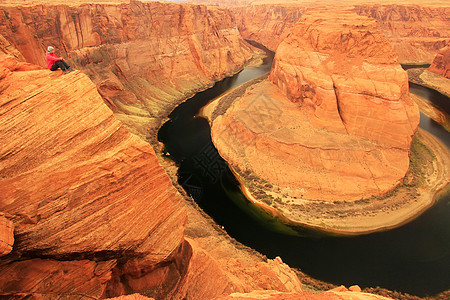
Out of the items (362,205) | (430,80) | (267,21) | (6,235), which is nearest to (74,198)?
(6,235)

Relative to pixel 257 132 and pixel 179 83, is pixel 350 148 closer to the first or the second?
pixel 257 132

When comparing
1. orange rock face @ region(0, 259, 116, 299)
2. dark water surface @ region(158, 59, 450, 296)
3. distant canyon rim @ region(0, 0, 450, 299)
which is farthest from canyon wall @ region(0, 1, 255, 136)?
orange rock face @ region(0, 259, 116, 299)

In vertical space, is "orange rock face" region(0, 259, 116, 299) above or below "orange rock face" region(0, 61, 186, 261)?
below

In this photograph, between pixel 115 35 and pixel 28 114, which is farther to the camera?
pixel 115 35

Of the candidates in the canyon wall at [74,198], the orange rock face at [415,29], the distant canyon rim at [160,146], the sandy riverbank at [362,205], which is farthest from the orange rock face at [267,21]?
the canyon wall at [74,198]

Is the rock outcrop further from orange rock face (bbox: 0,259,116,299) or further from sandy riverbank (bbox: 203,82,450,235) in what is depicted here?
orange rock face (bbox: 0,259,116,299)

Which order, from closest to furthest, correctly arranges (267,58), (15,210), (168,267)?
(15,210), (168,267), (267,58)

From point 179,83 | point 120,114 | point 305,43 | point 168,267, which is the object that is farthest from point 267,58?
point 168,267
